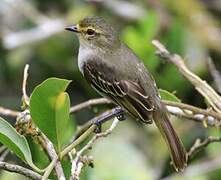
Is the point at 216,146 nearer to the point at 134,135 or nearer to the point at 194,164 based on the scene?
the point at 194,164

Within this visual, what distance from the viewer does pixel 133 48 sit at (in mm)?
4844

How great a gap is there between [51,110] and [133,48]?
220cm

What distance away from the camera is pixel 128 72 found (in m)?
3.99

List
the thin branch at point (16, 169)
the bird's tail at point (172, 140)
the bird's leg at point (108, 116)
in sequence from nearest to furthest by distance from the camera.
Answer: the thin branch at point (16, 169), the bird's leg at point (108, 116), the bird's tail at point (172, 140)

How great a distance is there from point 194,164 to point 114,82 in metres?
0.86

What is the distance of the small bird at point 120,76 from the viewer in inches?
144

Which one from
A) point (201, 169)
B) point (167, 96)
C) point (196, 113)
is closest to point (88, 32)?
point (201, 169)

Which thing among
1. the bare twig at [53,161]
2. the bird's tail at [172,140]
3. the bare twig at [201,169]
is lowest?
the bare twig at [201,169]

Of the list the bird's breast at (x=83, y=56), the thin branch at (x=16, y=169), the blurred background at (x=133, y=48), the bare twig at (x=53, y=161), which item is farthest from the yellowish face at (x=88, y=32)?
the thin branch at (x=16, y=169)

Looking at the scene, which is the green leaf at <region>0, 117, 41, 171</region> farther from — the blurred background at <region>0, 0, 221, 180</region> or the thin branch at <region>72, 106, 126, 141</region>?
the blurred background at <region>0, 0, 221, 180</region>

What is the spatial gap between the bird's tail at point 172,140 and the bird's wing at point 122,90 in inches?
2.2

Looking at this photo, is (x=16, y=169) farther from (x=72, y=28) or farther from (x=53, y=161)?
(x=72, y=28)

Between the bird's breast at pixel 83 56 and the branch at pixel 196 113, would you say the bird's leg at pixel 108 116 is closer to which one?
the branch at pixel 196 113

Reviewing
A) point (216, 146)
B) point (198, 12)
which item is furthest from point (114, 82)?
point (198, 12)
